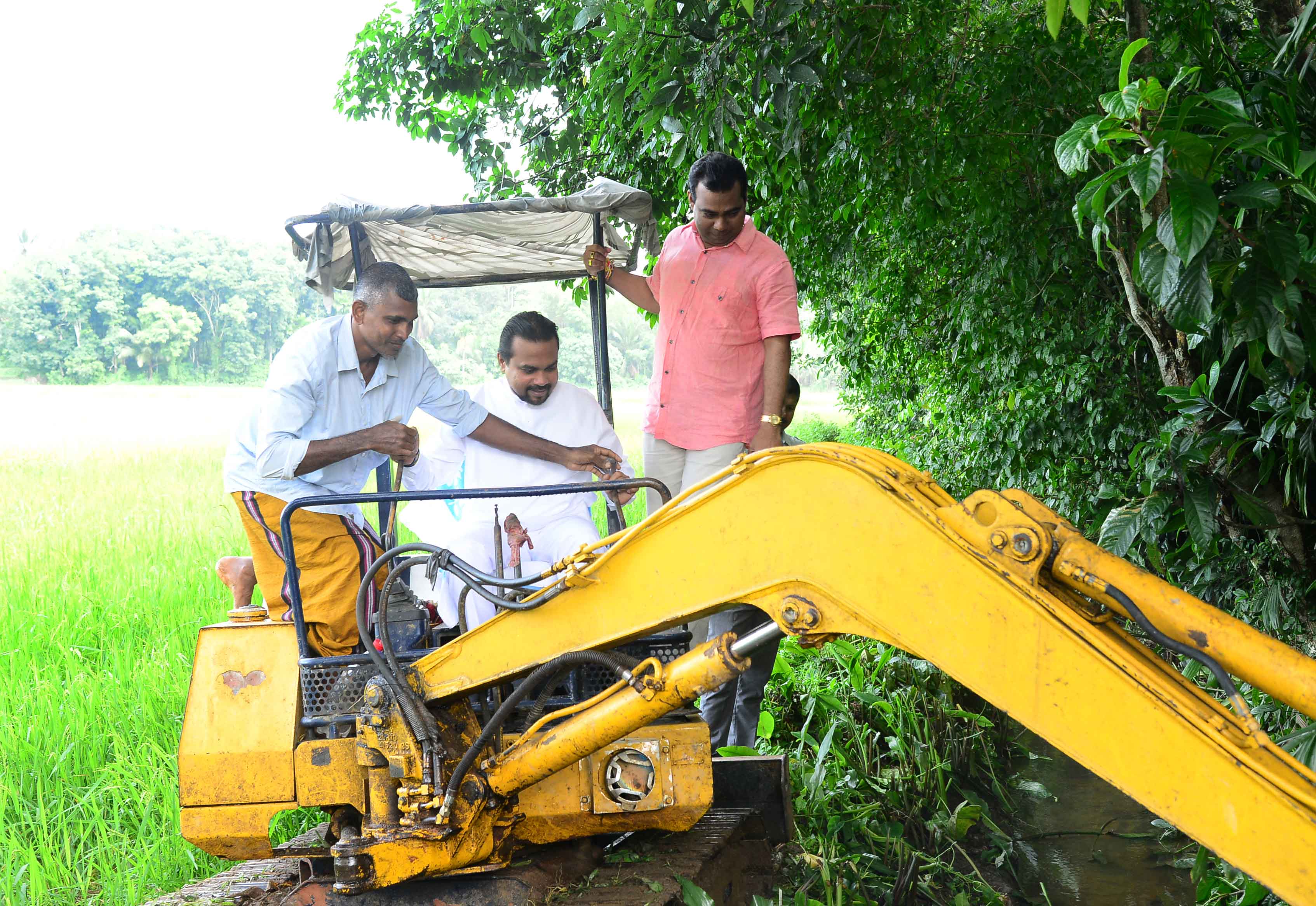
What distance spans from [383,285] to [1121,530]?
2612 mm

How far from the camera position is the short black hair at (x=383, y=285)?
12.2ft

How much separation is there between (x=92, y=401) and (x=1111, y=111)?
29.0 m

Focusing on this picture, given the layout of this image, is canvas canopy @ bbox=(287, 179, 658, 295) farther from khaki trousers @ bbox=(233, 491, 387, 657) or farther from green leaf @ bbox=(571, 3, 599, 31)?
khaki trousers @ bbox=(233, 491, 387, 657)

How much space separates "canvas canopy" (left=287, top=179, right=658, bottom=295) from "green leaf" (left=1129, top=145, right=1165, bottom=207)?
6.63ft

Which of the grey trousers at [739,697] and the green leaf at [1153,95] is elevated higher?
the green leaf at [1153,95]

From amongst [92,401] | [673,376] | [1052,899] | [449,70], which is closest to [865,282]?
[449,70]

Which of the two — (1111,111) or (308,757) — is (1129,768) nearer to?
(1111,111)

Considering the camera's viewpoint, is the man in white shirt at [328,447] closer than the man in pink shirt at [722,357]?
Yes

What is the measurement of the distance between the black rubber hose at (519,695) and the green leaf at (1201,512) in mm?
1907

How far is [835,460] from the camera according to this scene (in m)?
2.32

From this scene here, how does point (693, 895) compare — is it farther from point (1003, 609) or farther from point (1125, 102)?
point (1125, 102)

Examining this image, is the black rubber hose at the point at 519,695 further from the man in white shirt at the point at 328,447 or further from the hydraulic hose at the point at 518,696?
the man in white shirt at the point at 328,447

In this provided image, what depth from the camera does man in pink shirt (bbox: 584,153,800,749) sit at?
4336mm

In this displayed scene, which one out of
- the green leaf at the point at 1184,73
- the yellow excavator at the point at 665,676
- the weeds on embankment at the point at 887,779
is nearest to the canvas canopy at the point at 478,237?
the yellow excavator at the point at 665,676
